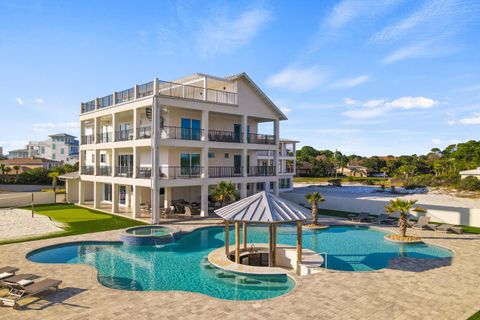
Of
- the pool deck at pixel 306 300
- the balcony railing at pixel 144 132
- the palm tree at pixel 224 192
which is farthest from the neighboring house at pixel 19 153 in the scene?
the pool deck at pixel 306 300

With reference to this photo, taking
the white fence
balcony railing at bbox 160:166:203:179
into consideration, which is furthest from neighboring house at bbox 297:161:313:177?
the white fence

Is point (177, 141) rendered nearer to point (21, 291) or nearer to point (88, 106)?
point (88, 106)

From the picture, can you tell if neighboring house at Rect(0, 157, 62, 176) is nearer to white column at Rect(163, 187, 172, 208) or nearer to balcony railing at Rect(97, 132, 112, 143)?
balcony railing at Rect(97, 132, 112, 143)

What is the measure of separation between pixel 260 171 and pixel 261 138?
→ 3234 millimetres

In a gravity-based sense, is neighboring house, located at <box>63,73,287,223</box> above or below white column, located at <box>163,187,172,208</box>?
above

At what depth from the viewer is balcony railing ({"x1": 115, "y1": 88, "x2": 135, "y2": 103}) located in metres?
27.5

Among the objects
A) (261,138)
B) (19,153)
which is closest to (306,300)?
(261,138)

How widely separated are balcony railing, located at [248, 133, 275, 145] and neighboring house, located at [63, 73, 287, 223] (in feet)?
0.32

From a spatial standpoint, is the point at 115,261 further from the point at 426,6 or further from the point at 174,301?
the point at 426,6

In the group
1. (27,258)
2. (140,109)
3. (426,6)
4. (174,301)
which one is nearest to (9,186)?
(140,109)

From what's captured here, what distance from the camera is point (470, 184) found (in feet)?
172

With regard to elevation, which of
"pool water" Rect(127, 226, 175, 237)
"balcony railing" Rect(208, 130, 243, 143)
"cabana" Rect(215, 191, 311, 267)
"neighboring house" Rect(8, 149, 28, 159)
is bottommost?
"pool water" Rect(127, 226, 175, 237)

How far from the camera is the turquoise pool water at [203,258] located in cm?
1241

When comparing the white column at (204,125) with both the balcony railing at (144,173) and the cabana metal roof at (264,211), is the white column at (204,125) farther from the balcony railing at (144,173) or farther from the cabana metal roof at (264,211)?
the cabana metal roof at (264,211)
